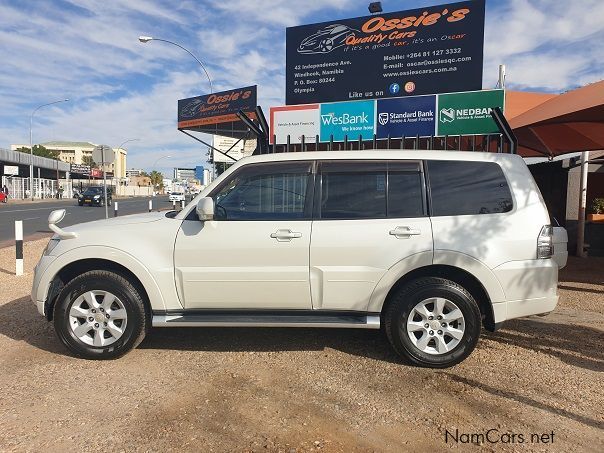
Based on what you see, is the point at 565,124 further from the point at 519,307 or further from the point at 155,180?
the point at 155,180

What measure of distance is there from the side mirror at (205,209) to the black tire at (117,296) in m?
0.91

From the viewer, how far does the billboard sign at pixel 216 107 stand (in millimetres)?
14781

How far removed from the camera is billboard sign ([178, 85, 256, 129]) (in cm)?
1478

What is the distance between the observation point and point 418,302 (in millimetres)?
4012

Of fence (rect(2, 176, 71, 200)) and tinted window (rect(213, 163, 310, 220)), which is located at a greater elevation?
fence (rect(2, 176, 71, 200))

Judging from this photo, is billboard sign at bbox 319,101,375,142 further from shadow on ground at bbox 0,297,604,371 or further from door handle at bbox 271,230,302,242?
door handle at bbox 271,230,302,242

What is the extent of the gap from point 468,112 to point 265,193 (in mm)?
7092

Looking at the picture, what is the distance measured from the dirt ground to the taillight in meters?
1.01

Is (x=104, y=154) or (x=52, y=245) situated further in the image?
(x=104, y=154)

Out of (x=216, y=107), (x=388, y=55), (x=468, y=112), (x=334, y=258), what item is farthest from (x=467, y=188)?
(x=216, y=107)

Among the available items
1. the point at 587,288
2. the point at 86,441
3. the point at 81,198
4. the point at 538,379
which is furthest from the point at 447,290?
the point at 81,198

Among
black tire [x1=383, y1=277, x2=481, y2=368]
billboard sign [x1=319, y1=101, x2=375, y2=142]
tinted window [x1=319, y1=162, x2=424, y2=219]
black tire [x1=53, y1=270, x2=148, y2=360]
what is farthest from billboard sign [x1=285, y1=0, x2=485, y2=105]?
black tire [x1=53, y1=270, x2=148, y2=360]

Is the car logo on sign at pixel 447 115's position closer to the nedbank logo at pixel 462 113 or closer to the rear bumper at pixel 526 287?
the nedbank logo at pixel 462 113

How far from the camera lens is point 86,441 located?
2902 millimetres
